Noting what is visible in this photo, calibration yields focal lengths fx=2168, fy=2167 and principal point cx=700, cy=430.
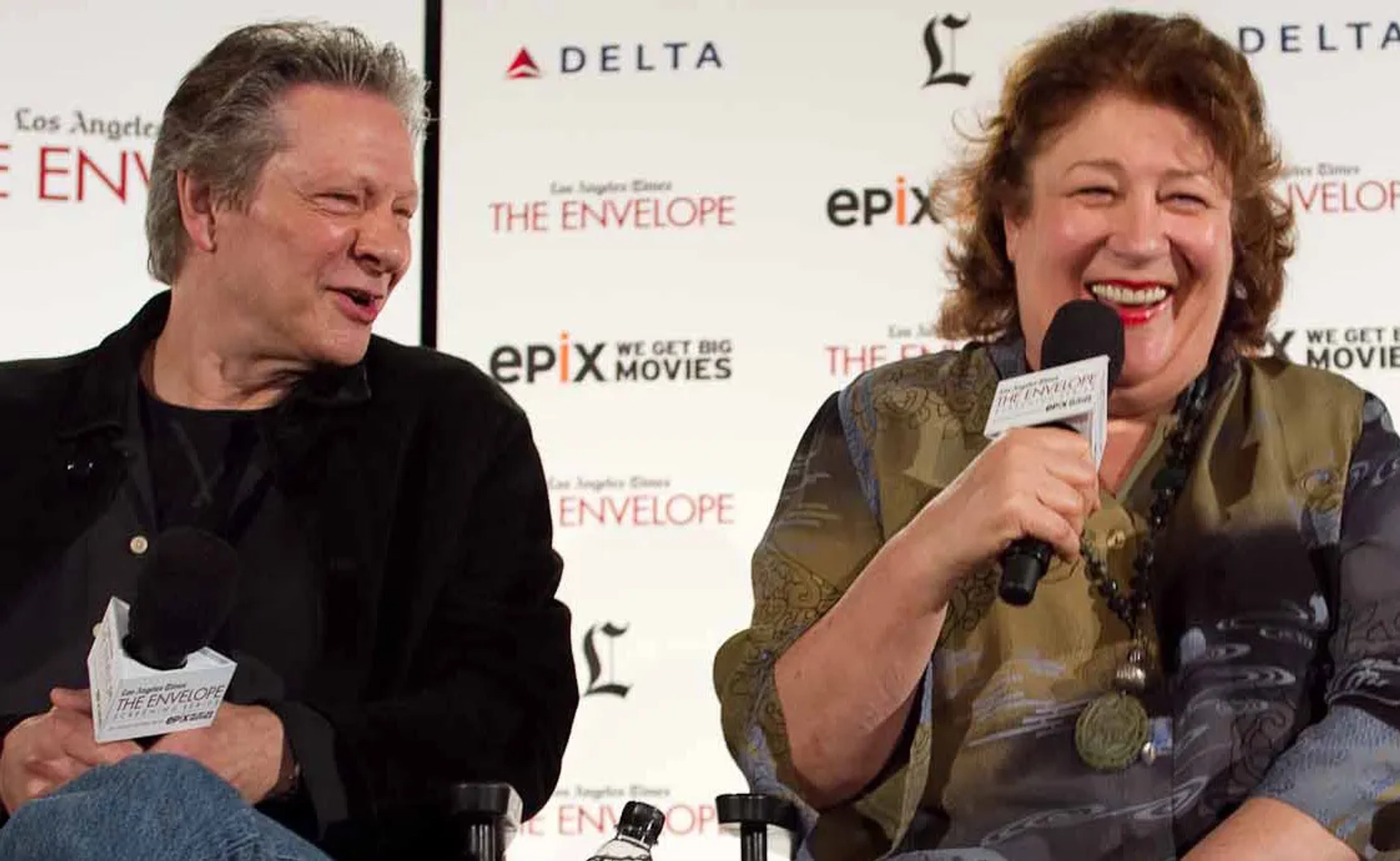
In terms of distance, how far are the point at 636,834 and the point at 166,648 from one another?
2.02 feet

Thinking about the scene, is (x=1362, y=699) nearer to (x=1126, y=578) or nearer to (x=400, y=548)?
(x=1126, y=578)

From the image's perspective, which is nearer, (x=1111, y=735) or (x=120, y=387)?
(x=1111, y=735)

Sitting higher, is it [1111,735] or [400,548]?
[400,548]

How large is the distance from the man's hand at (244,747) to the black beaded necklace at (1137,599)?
90 cm

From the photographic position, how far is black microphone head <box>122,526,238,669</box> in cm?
199

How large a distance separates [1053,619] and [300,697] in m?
0.90

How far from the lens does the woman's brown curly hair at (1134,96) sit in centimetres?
251

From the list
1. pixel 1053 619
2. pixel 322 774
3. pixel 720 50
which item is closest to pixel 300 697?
pixel 322 774

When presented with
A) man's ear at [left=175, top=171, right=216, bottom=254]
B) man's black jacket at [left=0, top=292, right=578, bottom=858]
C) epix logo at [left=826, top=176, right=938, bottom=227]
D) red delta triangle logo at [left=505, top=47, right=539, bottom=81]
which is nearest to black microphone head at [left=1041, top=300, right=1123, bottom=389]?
man's black jacket at [left=0, top=292, right=578, bottom=858]

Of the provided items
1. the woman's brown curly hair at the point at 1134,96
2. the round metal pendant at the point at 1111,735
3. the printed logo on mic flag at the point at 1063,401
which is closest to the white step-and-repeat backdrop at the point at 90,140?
the woman's brown curly hair at the point at 1134,96

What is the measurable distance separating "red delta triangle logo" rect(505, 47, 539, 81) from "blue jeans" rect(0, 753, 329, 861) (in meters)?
2.86

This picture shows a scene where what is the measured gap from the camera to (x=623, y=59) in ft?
14.7

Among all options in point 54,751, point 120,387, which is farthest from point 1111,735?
point 120,387

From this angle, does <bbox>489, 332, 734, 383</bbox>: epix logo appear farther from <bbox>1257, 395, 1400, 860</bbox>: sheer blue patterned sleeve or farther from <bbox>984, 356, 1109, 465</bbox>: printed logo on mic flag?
<bbox>984, 356, 1109, 465</bbox>: printed logo on mic flag
